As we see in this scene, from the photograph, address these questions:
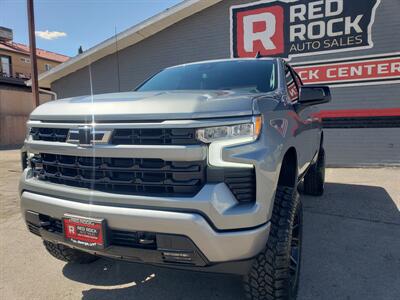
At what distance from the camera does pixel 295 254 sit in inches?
105

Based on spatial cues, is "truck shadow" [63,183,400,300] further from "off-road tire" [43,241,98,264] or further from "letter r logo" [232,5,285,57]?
"letter r logo" [232,5,285,57]

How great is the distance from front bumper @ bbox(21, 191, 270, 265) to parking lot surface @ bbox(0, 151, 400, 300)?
0.48m

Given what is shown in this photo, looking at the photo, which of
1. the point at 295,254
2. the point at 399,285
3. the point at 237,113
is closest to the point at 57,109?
the point at 237,113

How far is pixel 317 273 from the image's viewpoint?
296 cm

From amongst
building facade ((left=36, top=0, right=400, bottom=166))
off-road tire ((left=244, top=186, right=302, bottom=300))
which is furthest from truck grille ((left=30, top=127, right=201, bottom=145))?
building facade ((left=36, top=0, right=400, bottom=166))

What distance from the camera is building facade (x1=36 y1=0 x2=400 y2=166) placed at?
8078 mm

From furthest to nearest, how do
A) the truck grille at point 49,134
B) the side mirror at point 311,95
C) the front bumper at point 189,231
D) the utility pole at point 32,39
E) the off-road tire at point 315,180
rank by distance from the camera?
the utility pole at point 32,39 < the off-road tire at point 315,180 < the side mirror at point 311,95 < the truck grille at point 49,134 < the front bumper at point 189,231

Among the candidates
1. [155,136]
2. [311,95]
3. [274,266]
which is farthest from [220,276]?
[311,95]

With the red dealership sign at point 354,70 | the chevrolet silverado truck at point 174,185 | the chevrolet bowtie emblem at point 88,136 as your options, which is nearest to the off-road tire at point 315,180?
the chevrolet silverado truck at point 174,185

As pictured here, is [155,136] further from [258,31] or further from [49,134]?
[258,31]

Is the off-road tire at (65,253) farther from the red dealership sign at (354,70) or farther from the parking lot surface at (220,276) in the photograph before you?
the red dealership sign at (354,70)

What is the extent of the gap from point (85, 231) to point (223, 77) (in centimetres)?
194

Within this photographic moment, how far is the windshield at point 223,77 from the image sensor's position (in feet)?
10.4

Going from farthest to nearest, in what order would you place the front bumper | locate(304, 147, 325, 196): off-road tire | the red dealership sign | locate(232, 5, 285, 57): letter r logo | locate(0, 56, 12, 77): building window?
locate(0, 56, 12, 77): building window
locate(232, 5, 285, 57): letter r logo
the red dealership sign
locate(304, 147, 325, 196): off-road tire
the front bumper
